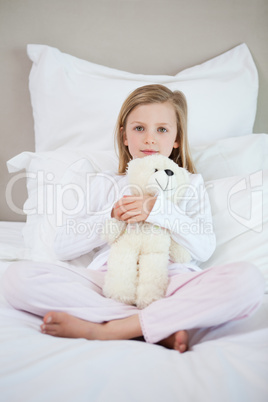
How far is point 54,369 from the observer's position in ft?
1.86

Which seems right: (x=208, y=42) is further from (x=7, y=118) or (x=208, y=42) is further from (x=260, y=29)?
(x=7, y=118)

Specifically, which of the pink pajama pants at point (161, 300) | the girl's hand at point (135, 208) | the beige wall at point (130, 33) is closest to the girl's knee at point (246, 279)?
the pink pajama pants at point (161, 300)

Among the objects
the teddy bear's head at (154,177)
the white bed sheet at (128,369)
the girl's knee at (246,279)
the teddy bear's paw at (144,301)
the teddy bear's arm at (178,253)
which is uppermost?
the teddy bear's head at (154,177)

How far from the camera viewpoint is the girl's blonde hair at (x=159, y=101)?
1147 millimetres

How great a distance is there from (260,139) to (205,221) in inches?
18.0

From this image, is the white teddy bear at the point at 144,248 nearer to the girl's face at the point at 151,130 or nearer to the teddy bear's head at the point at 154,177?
the teddy bear's head at the point at 154,177

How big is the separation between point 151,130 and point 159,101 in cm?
12

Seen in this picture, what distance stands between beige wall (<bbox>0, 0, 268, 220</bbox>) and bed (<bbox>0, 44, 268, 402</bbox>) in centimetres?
10

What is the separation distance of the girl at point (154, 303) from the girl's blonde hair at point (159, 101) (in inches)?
3.0

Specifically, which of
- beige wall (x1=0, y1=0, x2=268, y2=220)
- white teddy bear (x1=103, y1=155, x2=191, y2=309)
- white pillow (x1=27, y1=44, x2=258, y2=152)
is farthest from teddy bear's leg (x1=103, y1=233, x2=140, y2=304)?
beige wall (x1=0, y1=0, x2=268, y2=220)

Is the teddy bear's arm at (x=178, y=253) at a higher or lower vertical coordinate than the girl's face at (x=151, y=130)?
lower

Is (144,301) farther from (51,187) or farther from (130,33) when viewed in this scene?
(130,33)

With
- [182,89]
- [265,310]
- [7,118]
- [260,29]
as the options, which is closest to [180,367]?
[265,310]

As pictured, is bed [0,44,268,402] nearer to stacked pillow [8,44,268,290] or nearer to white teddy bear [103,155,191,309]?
stacked pillow [8,44,268,290]
